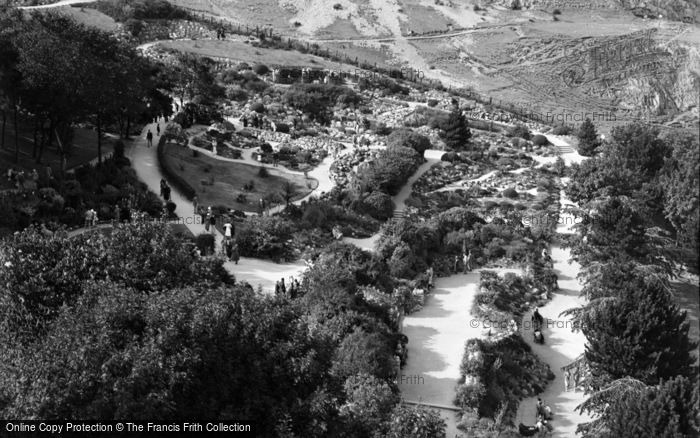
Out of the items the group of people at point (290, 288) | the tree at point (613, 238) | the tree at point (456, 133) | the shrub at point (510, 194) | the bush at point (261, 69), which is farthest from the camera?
the bush at point (261, 69)

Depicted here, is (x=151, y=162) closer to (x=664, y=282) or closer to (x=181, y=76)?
(x=181, y=76)

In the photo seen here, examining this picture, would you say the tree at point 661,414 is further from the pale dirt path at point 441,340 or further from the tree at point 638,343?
the pale dirt path at point 441,340

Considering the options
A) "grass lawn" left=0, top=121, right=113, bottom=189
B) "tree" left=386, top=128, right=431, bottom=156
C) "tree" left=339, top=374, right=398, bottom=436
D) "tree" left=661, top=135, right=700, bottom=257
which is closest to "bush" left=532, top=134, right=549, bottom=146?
"tree" left=386, top=128, right=431, bottom=156

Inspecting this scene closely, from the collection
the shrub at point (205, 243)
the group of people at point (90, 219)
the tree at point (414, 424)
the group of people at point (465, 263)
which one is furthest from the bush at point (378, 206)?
the tree at point (414, 424)

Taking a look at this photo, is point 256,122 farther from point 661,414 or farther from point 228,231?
point 661,414

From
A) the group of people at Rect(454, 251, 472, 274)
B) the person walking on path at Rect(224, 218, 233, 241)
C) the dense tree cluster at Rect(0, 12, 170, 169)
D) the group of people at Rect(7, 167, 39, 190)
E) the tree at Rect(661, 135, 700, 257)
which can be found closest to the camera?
the group of people at Rect(7, 167, 39, 190)

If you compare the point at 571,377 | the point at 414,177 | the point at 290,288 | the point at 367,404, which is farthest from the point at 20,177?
the point at 571,377

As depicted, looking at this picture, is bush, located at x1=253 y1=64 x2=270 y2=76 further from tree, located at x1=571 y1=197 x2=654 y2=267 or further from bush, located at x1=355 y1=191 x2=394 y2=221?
tree, located at x1=571 y1=197 x2=654 y2=267
